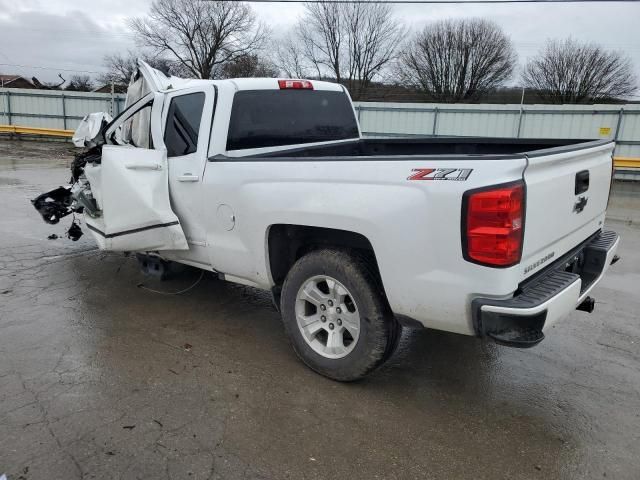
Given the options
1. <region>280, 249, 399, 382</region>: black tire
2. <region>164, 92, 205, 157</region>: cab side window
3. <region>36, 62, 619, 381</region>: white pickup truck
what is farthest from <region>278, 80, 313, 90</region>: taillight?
<region>280, 249, 399, 382</region>: black tire

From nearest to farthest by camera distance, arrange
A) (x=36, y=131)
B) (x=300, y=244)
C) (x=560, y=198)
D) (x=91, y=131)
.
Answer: (x=560, y=198)
(x=300, y=244)
(x=91, y=131)
(x=36, y=131)

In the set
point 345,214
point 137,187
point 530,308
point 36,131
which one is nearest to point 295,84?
point 137,187

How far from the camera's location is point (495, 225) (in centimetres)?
253

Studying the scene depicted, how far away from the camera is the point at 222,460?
266cm

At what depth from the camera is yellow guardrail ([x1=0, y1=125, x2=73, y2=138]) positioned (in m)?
23.7

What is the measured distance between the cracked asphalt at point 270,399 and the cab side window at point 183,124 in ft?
4.95

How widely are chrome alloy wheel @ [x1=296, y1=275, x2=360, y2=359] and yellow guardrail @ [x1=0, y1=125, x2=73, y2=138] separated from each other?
930 inches

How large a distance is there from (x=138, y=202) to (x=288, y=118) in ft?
4.88

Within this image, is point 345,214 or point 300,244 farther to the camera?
point 300,244

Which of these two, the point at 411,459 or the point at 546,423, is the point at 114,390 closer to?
the point at 411,459

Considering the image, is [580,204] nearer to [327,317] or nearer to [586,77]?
[327,317]

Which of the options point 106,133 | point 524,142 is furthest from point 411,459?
point 106,133

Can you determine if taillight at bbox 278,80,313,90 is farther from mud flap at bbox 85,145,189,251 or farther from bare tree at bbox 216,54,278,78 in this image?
bare tree at bbox 216,54,278,78

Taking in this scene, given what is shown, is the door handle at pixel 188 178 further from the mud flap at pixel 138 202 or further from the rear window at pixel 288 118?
the rear window at pixel 288 118
